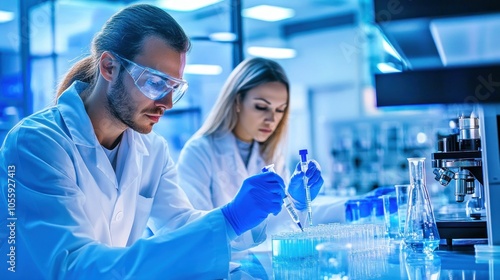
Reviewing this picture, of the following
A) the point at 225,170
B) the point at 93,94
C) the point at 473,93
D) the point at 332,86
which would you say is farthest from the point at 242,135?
the point at 332,86

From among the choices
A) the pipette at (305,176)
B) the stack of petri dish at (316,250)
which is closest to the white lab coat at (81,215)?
the stack of petri dish at (316,250)

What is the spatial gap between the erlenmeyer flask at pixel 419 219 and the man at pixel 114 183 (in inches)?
16.8

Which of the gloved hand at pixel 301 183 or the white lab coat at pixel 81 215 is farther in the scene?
the gloved hand at pixel 301 183

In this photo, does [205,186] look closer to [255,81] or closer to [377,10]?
[255,81]

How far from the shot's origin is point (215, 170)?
2572mm

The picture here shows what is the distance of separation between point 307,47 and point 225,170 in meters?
7.67

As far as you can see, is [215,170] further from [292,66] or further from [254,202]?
[292,66]

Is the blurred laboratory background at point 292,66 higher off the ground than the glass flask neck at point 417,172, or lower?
higher

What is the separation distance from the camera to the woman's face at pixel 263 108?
2559 mm

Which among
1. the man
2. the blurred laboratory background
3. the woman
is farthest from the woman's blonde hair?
the blurred laboratory background

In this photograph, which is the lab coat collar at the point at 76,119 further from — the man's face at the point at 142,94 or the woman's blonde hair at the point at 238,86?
the woman's blonde hair at the point at 238,86

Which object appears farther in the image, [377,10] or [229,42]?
[229,42]

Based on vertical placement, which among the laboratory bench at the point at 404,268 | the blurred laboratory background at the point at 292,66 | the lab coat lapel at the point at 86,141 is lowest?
the laboratory bench at the point at 404,268

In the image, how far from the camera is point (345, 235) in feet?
5.40
